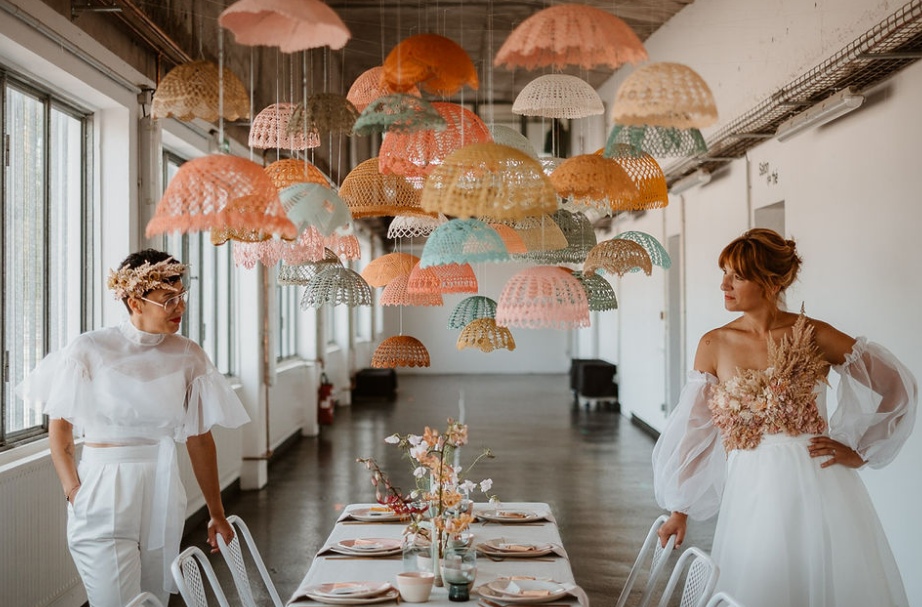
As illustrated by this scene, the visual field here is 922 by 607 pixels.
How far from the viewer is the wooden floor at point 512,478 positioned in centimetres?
662

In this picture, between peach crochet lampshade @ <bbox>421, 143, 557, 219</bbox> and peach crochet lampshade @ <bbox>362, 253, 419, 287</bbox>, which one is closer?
peach crochet lampshade @ <bbox>421, 143, 557, 219</bbox>

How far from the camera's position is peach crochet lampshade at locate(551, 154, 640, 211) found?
356 centimetres

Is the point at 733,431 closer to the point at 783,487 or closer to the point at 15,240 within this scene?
the point at 783,487

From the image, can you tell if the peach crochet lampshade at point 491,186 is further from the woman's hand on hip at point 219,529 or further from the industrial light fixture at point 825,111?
the industrial light fixture at point 825,111

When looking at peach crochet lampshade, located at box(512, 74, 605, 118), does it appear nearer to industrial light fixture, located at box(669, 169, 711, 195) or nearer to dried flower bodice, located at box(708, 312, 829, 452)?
dried flower bodice, located at box(708, 312, 829, 452)

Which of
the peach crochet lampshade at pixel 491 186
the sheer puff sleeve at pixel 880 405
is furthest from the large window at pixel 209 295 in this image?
the sheer puff sleeve at pixel 880 405

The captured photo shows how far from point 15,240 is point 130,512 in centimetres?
228

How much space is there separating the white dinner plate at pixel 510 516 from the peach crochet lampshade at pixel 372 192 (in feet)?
5.08

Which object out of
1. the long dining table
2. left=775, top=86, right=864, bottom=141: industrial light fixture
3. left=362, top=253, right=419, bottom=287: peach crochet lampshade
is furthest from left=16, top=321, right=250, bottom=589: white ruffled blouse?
left=775, top=86, right=864, bottom=141: industrial light fixture

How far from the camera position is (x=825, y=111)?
18.2ft

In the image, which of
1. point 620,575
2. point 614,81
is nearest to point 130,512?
point 620,575

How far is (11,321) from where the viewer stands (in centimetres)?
502

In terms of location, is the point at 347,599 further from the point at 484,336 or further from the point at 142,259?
the point at 142,259

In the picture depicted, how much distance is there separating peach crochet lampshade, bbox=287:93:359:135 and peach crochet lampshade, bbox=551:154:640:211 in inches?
34.7
